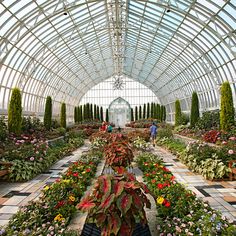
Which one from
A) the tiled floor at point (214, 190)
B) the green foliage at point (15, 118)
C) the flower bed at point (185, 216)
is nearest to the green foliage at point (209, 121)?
the tiled floor at point (214, 190)

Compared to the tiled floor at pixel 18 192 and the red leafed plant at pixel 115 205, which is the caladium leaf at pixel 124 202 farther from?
the tiled floor at pixel 18 192

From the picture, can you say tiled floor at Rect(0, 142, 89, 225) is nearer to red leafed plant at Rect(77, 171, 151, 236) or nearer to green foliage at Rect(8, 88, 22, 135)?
red leafed plant at Rect(77, 171, 151, 236)

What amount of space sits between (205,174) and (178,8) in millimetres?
9594

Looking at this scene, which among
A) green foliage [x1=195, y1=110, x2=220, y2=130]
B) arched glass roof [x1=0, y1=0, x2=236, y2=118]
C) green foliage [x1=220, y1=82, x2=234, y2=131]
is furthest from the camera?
green foliage [x1=195, y1=110, x2=220, y2=130]

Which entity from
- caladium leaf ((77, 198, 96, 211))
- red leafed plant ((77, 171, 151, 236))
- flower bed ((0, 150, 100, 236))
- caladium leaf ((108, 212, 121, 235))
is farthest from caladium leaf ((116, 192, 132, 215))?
flower bed ((0, 150, 100, 236))

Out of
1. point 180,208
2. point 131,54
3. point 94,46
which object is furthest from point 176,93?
point 180,208

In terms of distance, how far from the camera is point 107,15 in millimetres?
17875

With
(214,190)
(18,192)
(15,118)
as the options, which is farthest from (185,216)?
(15,118)

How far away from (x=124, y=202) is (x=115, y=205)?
113 millimetres

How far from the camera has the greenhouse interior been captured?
3305 mm

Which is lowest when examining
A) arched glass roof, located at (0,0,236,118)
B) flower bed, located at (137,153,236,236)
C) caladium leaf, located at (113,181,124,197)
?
flower bed, located at (137,153,236,236)

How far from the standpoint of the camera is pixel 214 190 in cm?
581

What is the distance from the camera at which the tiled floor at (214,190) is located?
15.1ft

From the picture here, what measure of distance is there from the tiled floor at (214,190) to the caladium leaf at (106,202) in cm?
264
